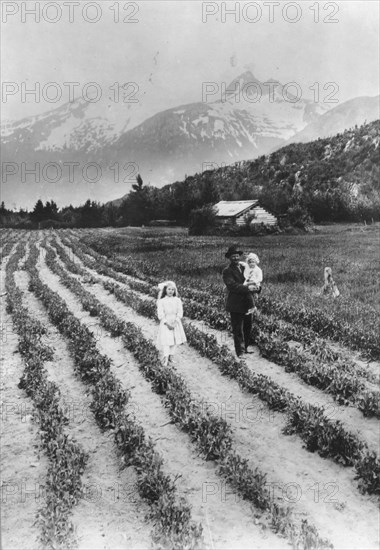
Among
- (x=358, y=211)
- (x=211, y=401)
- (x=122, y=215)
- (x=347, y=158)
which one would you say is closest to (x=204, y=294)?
(x=211, y=401)

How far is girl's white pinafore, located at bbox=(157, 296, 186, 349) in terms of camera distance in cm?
958

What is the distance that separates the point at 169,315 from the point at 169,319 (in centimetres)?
9

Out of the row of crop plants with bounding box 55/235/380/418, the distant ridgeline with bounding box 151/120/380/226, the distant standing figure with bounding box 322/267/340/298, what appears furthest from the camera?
the distant ridgeline with bounding box 151/120/380/226

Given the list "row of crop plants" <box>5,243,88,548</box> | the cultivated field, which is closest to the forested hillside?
the cultivated field

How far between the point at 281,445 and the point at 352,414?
1.55 metres

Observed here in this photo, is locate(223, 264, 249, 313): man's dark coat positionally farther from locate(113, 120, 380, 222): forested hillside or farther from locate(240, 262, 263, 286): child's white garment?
locate(113, 120, 380, 222): forested hillside

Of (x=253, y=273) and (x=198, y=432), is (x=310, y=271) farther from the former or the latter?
(x=198, y=432)

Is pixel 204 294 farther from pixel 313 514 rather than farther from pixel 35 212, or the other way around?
pixel 35 212

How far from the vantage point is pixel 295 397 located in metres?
8.04

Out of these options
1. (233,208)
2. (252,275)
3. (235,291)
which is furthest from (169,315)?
(233,208)

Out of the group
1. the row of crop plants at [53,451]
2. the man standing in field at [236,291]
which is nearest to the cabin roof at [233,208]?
the man standing in field at [236,291]

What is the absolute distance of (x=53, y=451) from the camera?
6.48 meters

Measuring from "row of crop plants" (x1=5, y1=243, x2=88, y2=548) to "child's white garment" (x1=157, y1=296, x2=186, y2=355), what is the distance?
253 cm

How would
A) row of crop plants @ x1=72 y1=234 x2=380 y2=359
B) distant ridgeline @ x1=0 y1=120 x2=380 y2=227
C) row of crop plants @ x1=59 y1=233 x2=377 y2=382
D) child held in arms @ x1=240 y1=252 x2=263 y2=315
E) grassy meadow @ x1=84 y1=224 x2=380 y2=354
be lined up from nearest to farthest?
1. row of crop plants @ x1=59 y1=233 x2=377 y2=382
2. row of crop plants @ x1=72 y1=234 x2=380 y2=359
3. child held in arms @ x1=240 y1=252 x2=263 y2=315
4. grassy meadow @ x1=84 y1=224 x2=380 y2=354
5. distant ridgeline @ x1=0 y1=120 x2=380 y2=227
